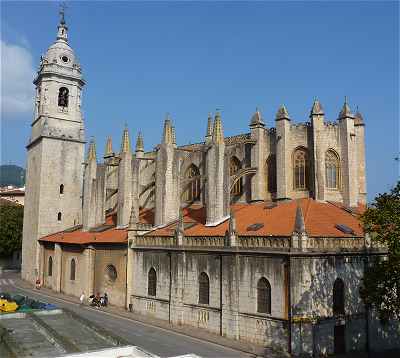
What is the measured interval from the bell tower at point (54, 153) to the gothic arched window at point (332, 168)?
31130 mm

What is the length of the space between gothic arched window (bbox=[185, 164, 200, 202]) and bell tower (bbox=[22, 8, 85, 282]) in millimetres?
17120

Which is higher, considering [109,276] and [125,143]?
[125,143]

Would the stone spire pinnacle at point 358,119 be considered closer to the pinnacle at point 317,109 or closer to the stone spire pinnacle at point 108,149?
the pinnacle at point 317,109

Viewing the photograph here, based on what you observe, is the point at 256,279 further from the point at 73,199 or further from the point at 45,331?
the point at 73,199

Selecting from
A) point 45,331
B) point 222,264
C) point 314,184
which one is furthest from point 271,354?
point 314,184

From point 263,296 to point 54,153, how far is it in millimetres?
36026

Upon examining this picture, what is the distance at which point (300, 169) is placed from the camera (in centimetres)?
3666

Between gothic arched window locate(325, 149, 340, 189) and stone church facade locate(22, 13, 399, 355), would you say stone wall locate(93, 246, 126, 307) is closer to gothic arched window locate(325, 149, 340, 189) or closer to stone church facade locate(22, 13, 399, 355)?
stone church facade locate(22, 13, 399, 355)

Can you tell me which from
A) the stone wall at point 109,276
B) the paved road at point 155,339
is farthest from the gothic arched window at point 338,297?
the stone wall at point 109,276

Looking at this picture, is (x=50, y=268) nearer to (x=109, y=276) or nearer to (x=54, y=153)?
(x=54, y=153)

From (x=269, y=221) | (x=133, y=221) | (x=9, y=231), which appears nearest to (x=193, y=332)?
(x=269, y=221)

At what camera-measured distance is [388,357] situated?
83.8 feet

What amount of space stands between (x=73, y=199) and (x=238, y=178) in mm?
24834

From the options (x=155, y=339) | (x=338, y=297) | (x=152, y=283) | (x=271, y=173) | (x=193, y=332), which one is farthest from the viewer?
(x=271, y=173)
